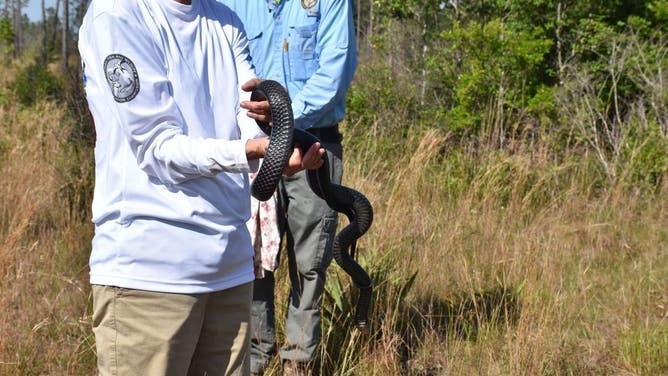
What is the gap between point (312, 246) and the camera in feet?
12.8

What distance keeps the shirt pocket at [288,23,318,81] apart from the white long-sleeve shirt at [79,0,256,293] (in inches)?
62.8

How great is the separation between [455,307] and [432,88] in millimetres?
5626

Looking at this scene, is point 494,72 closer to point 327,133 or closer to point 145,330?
point 327,133

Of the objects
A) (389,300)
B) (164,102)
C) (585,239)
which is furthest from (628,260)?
(164,102)

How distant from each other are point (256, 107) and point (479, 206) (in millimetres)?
4068

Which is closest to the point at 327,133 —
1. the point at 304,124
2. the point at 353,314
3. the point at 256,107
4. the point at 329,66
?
the point at 304,124

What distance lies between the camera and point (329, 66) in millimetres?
3764

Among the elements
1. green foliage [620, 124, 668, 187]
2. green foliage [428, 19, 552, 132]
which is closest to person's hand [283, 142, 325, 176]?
green foliage [620, 124, 668, 187]

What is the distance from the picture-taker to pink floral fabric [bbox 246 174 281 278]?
3861mm

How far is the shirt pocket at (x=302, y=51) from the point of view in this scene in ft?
12.6

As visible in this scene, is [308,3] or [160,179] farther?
[308,3]

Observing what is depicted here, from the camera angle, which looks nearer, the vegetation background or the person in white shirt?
the person in white shirt

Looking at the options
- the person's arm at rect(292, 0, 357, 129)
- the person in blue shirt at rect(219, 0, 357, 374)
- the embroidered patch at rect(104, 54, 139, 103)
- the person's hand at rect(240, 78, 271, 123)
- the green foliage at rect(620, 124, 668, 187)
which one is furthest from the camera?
the green foliage at rect(620, 124, 668, 187)

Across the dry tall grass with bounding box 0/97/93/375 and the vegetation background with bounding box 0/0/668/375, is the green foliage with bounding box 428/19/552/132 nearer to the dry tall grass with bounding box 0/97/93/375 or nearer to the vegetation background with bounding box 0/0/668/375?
the vegetation background with bounding box 0/0/668/375
